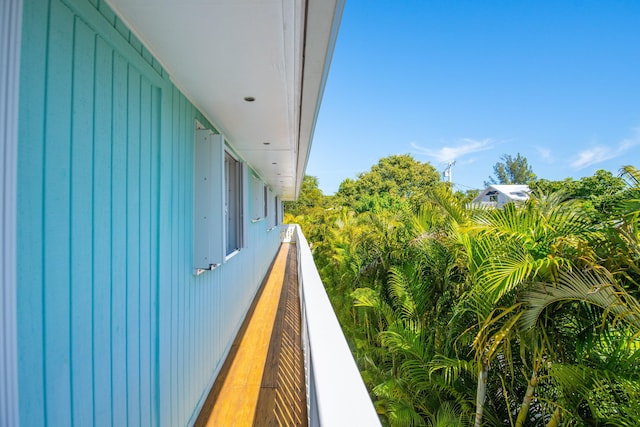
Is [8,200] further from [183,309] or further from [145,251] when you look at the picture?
[183,309]

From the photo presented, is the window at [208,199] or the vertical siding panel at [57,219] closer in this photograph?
the vertical siding panel at [57,219]

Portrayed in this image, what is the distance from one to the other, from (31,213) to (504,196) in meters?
26.1

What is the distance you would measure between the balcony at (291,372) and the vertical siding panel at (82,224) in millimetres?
803

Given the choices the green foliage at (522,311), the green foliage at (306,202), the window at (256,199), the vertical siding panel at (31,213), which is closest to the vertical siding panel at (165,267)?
the vertical siding panel at (31,213)

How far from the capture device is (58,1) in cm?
93

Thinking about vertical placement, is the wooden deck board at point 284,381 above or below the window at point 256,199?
below

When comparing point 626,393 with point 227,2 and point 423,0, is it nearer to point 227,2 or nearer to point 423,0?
point 227,2

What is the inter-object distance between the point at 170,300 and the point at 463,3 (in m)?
33.7

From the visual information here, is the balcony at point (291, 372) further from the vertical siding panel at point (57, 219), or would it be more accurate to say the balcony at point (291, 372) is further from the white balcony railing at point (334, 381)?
the vertical siding panel at point (57, 219)

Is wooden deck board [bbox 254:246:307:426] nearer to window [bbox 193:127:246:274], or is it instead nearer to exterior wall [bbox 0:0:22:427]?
window [bbox 193:127:246:274]

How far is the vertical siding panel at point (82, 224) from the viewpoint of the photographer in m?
0.98

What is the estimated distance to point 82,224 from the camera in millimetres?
1021

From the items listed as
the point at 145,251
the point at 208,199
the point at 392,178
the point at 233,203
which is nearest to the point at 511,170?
the point at 392,178

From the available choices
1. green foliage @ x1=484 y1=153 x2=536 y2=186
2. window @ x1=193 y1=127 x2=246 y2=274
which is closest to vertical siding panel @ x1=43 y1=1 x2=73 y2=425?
window @ x1=193 y1=127 x2=246 y2=274
